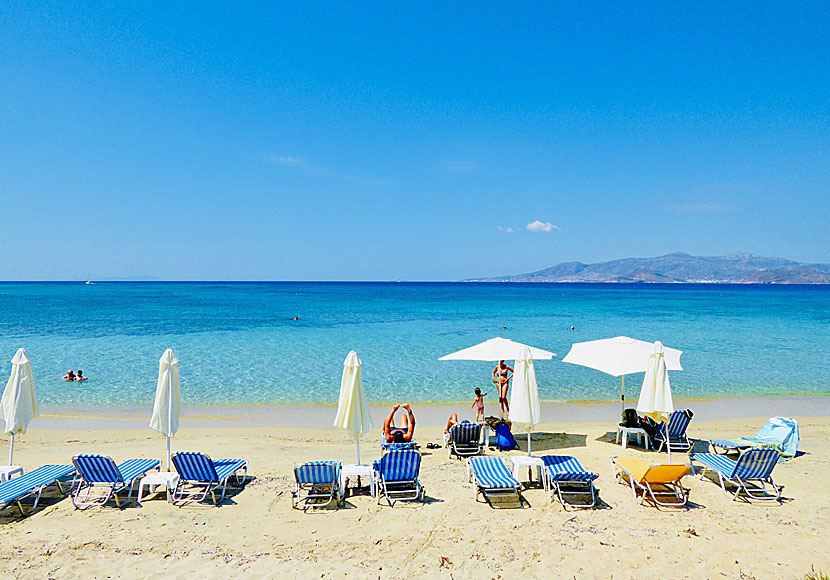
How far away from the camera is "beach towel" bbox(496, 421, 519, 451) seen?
9.49m

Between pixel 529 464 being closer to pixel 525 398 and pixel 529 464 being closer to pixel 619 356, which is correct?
pixel 525 398

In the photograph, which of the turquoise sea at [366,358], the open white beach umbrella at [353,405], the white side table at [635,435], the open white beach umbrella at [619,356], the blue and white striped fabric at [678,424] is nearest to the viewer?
the open white beach umbrella at [353,405]

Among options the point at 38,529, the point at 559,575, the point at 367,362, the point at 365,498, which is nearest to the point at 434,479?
the point at 365,498

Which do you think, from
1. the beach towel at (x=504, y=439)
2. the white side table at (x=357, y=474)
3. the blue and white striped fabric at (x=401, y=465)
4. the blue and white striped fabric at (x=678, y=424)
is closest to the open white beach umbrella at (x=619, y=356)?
the blue and white striped fabric at (x=678, y=424)

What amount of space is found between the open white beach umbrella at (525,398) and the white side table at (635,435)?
2845mm

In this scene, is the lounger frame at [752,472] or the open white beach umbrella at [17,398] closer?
the lounger frame at [752,472]

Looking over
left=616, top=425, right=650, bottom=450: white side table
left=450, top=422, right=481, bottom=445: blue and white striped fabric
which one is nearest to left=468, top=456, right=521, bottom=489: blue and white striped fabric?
left=450, top=422, right=481, bottom=445: blue and white striped fabric

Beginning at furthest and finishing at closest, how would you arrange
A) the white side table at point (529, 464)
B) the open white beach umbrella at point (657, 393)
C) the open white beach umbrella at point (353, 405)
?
1. the open white beach umbrella at point (657, 393)
2. the white side table at point (529, 464)
3. the open white beach umbrella at point (353, 405)

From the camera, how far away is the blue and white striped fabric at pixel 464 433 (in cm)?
916

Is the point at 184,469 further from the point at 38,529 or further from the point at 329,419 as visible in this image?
the point at 329,419

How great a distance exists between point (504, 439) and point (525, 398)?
187 cm

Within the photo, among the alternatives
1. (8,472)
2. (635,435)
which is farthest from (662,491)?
(8,472)

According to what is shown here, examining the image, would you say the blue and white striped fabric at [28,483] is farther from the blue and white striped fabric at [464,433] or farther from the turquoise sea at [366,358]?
the turquoise sea at [366,358]

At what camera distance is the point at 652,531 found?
19.9 feet
